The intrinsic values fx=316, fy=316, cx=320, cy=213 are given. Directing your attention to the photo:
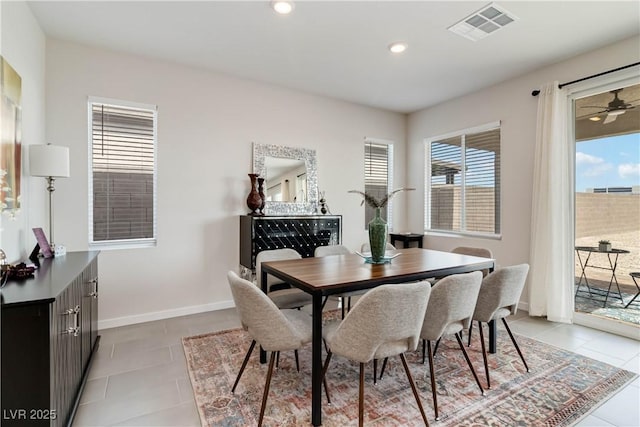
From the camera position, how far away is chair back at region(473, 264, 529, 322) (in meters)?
2.27

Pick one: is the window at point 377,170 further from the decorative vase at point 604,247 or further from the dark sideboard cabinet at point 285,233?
the decorative vase at point 604,247

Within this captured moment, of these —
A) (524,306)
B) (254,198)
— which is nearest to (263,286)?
(254,198)

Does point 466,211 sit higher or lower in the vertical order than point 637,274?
higher

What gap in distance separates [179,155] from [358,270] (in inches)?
101

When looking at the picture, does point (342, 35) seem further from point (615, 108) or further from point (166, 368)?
point (166, 368)

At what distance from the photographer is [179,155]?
3.67 metres

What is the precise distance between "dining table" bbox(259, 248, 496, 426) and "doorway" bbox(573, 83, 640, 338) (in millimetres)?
1638

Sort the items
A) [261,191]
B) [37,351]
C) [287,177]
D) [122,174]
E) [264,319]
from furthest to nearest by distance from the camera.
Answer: [287,177]
[261,191]
[122,174]
[264,319]
[37,351]

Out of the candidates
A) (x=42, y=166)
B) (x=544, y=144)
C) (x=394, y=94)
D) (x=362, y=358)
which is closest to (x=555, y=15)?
(x=544, y=144)

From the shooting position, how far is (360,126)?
5.08 m

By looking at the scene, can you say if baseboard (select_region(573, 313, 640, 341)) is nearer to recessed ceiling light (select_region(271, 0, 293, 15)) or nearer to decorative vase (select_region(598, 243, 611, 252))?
decorative vase (select_region(598, 243, 611, 252))

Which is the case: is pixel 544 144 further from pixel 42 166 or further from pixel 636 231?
pixel 42 166

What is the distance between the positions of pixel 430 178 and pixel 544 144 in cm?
188

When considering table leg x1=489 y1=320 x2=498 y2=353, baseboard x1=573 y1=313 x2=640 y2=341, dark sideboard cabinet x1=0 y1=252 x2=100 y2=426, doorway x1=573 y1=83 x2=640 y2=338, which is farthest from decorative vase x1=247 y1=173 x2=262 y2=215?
baseboard x1=573 y1=313 x2=640 y2=341
